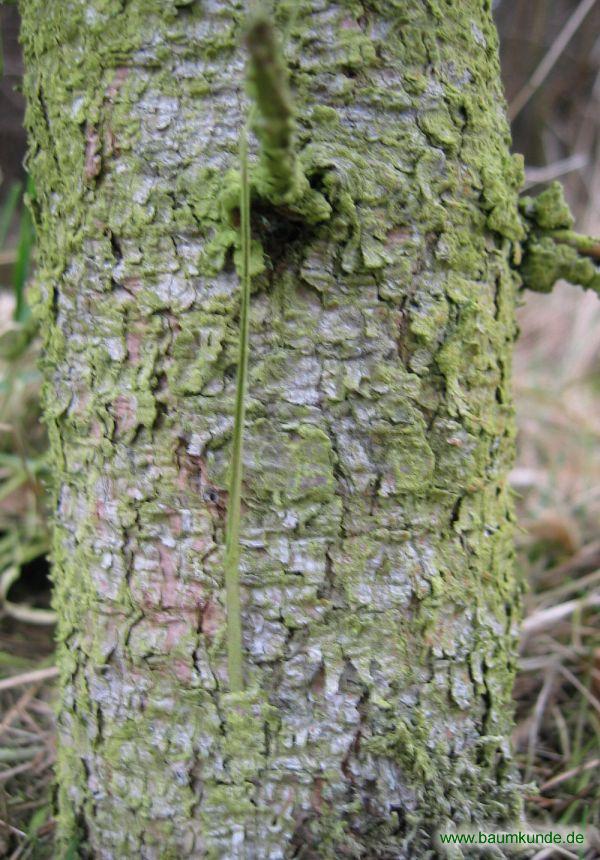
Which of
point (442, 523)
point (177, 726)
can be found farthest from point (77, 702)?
point (442, 523)

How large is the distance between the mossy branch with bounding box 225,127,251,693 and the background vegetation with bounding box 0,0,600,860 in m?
0.36

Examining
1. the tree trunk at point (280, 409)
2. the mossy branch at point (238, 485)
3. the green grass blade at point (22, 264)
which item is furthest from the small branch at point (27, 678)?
the green grass blade at point (22, 264)

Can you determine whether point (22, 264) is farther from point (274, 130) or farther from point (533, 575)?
point (533, 575)

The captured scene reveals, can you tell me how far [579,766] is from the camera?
3.00 ft

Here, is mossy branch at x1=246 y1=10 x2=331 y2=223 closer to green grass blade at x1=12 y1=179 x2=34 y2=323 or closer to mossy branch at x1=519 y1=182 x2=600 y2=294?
mossy branch at x1=519 y1=182 x2=600 y2=294

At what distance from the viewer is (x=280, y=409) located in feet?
2.06

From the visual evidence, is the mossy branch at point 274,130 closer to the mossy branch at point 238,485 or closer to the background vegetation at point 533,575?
the mossy branch at point 238,485

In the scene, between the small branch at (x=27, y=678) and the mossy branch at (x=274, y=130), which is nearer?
the mossy branch at (x=274, y=130)

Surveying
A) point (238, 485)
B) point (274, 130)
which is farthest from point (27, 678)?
point (274, 130)

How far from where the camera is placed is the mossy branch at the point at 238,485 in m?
0.52

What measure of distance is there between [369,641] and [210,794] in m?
0.21

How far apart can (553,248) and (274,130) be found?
50 centimetres

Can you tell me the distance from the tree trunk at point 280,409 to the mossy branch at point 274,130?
0.9 inches

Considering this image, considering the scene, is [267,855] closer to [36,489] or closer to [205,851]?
[205,851]
